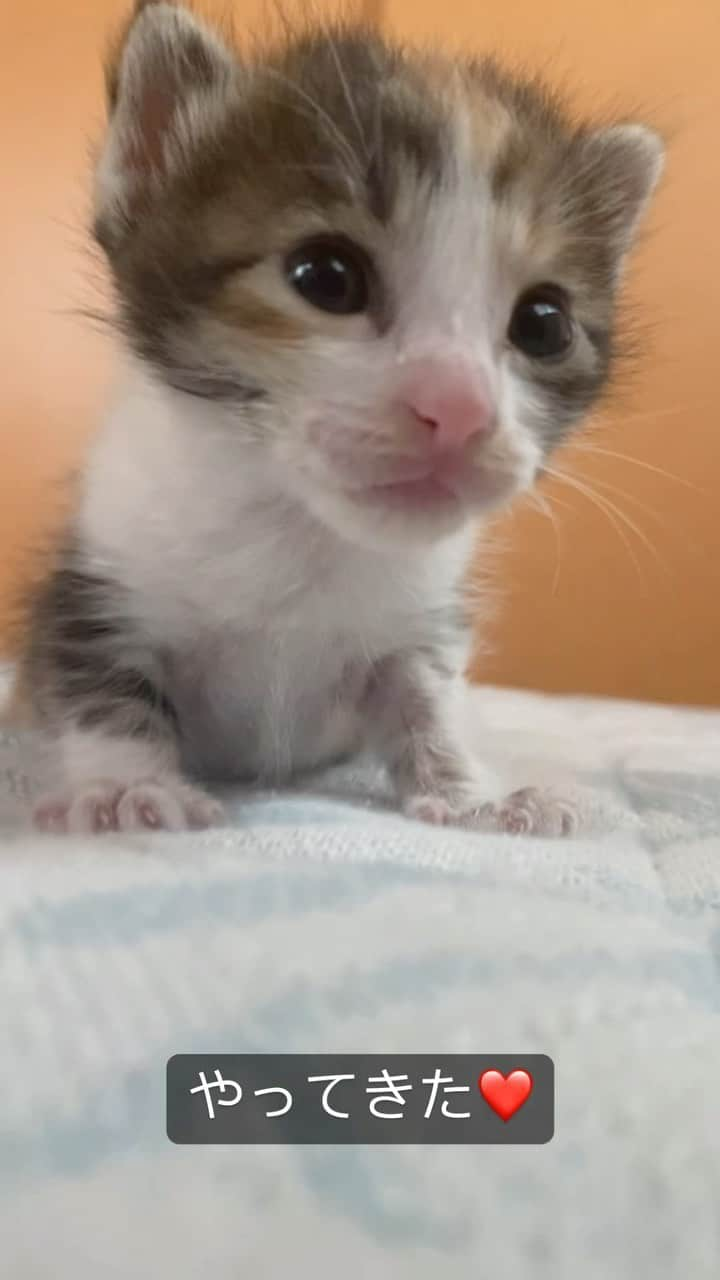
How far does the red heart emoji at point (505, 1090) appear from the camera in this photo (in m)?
0.43

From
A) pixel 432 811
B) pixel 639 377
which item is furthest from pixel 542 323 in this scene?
pixel 639 377

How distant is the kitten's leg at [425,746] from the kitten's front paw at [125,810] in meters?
0.19

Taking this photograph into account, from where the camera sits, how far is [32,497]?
6.84ft

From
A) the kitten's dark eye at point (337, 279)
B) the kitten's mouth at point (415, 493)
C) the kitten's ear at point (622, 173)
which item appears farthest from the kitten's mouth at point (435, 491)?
the kitten's ear at point (622, 173)

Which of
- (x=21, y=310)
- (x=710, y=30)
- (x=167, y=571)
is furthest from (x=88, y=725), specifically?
(x=710, y=30)

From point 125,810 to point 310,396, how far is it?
30 centimetres

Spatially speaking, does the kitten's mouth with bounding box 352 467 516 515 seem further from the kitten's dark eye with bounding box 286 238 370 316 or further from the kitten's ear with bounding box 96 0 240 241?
the kitten's ear with bounding box 96 0 240 241

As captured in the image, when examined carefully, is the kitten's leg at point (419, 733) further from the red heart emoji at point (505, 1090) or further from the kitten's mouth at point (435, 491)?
the red heart emoji at point (505, 1090)

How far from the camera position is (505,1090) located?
437mm

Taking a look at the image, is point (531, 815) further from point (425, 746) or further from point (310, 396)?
point (310, 396)

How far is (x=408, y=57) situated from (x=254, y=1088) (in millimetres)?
831

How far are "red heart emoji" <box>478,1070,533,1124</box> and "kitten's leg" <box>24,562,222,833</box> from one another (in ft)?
1.17

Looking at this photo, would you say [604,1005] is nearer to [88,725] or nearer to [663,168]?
[88,725]

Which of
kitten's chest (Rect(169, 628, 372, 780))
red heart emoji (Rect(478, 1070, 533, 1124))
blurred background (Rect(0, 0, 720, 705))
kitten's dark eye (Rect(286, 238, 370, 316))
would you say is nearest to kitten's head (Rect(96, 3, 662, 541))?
kitten's dark eye (Rect(286, 238, 370, 316))
